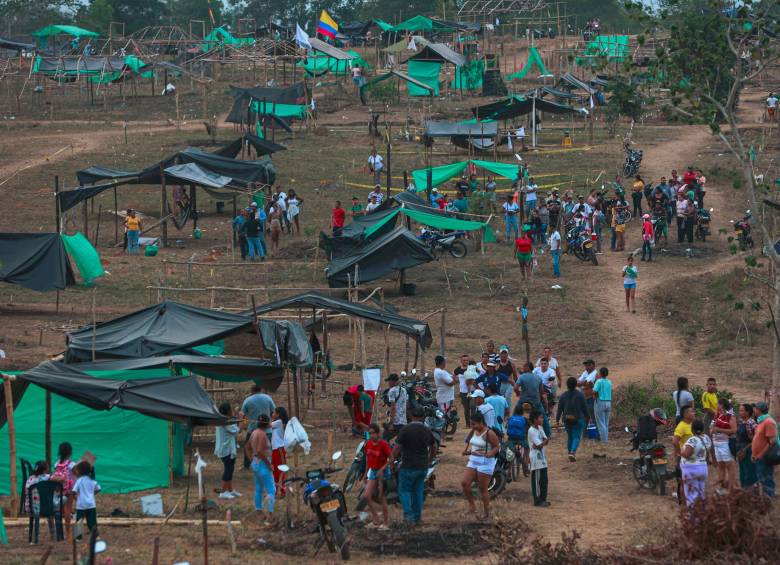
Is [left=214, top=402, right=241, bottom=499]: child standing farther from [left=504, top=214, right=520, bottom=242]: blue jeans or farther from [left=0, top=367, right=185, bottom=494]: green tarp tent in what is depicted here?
[left=504, top=214, right=520, bottom=242]: blue jeans

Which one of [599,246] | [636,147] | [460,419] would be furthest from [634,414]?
[636,147]

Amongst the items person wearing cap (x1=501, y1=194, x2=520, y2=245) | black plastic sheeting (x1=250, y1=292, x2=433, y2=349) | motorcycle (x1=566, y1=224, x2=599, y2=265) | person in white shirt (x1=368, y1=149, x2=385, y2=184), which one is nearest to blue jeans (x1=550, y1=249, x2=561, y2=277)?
motorcycle (x1=566, y1=224, x2=599, y2=265)

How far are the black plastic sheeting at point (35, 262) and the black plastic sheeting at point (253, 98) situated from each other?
21.6 metres

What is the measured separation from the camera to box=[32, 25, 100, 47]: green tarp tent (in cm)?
7369

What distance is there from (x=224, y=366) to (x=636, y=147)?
30148 millimetres

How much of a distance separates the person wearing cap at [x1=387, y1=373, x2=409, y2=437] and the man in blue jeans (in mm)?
3479

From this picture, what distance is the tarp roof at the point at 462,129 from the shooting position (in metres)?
42.0

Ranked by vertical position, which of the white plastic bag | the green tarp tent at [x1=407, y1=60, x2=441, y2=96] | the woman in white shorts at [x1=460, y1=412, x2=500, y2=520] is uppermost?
the green tarp tent at [x1=407, y1=60, x2=441, y2=96]

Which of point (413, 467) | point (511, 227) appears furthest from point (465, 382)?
point (511, 227)

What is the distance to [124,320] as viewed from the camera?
739 inches

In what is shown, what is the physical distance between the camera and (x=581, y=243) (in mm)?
30406

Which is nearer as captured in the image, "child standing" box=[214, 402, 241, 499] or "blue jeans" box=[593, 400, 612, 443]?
"child standing" box=[214, 402, 241, 499]

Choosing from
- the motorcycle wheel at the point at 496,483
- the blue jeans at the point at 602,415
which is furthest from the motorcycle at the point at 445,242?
the motorcycle wheel at the point at 496,483

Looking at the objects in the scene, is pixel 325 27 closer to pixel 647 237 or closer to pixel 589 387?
pixel 647 237
